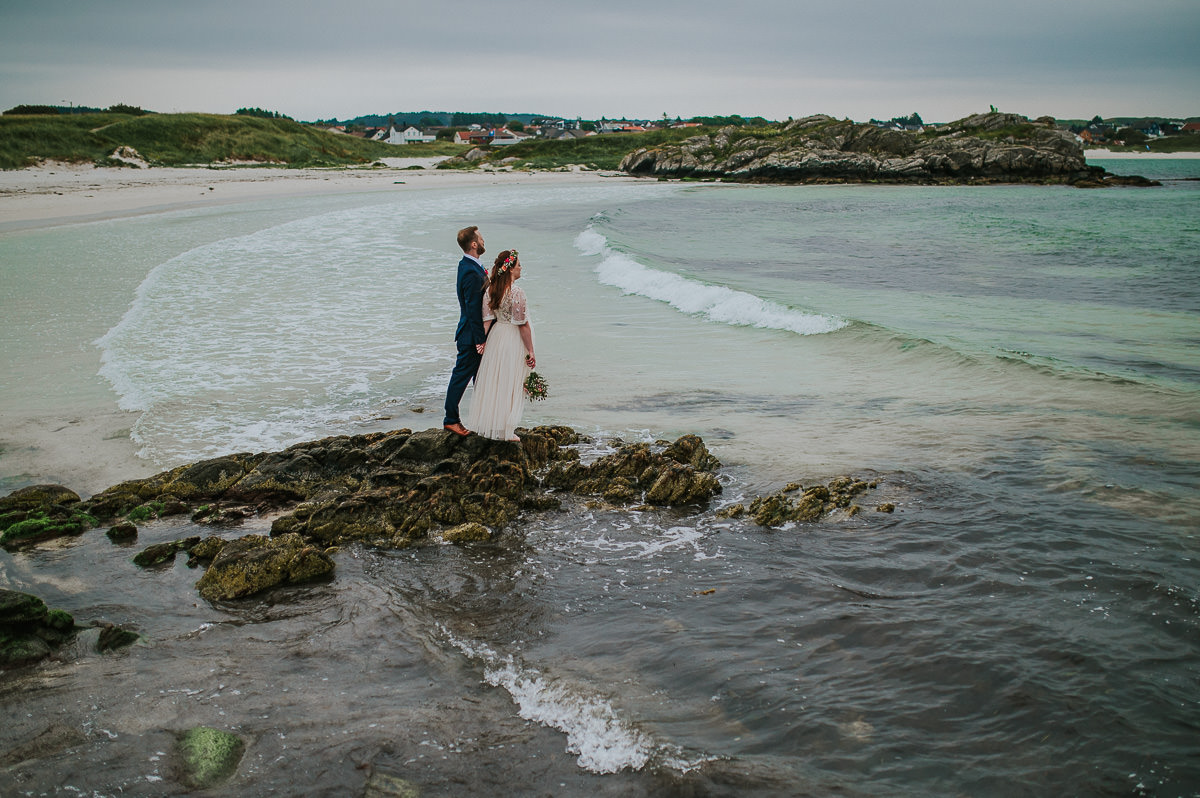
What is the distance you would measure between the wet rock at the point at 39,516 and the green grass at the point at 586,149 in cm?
8575

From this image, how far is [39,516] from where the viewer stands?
248 inches

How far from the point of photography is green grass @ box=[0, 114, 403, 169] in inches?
1999

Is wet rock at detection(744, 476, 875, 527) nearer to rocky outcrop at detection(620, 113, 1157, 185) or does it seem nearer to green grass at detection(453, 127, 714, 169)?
rocky outcrop at detection(620, 113, 1157, 185)

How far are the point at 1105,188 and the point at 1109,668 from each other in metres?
72.2

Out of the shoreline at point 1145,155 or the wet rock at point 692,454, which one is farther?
the shoreline at point 1145,155

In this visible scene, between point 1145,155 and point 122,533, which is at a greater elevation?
point 1145,155

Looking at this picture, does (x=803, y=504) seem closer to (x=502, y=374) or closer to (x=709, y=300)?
(x=502, y=374)

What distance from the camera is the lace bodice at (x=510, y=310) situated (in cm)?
705

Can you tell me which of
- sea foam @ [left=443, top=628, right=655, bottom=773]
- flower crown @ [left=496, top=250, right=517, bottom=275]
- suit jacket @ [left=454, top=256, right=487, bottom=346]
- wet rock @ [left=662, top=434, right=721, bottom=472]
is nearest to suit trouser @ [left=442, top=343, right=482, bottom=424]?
suit jacket @ [left=454, top=256, right=487, bottom=346]

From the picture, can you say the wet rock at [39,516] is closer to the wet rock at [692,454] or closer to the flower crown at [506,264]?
the flower crown at [506,264]

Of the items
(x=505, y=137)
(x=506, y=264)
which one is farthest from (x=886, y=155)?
(x=506, y=264)

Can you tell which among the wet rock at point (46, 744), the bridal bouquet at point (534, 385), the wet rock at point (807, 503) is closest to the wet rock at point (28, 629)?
the wet rock at point (46, 744)

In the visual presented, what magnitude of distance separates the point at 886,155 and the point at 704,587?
267 ft

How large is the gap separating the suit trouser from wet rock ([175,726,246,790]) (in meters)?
4.03
